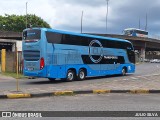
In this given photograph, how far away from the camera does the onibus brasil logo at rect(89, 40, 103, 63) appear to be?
88.6ft

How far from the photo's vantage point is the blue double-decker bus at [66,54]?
2233 cm

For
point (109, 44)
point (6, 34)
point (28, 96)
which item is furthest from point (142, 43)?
point (28, 96)

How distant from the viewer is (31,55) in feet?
74.7

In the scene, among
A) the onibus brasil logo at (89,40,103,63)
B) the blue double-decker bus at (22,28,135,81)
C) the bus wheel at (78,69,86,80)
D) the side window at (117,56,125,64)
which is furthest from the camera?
the side window at (117,56,125,64)

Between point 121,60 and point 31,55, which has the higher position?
point 31,55

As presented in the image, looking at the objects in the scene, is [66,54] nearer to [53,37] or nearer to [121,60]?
[53,37]

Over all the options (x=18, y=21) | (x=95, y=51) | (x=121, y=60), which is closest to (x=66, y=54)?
(x=95, y=51)

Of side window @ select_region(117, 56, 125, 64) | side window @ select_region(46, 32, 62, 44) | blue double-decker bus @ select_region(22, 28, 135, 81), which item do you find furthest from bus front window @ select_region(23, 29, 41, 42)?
side window @ select_region(117, 56, 125, 64)

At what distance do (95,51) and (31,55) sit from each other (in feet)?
20.9

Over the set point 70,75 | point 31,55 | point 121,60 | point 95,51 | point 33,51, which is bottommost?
point 70,75

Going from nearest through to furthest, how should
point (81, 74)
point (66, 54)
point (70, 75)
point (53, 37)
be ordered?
1. point (53, 37)
2. point (66, 54)
3. point (70, 75)
4. point (81, 74)

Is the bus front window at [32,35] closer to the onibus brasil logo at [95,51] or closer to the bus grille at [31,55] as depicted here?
the bus grille at [31,55]

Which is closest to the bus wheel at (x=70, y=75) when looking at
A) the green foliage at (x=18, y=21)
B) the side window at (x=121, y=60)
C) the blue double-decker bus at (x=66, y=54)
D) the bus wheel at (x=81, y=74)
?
the blue double-decker bus at (x=66, y=54)

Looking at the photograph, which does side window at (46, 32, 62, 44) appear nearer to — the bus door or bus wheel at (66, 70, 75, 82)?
the bus door
